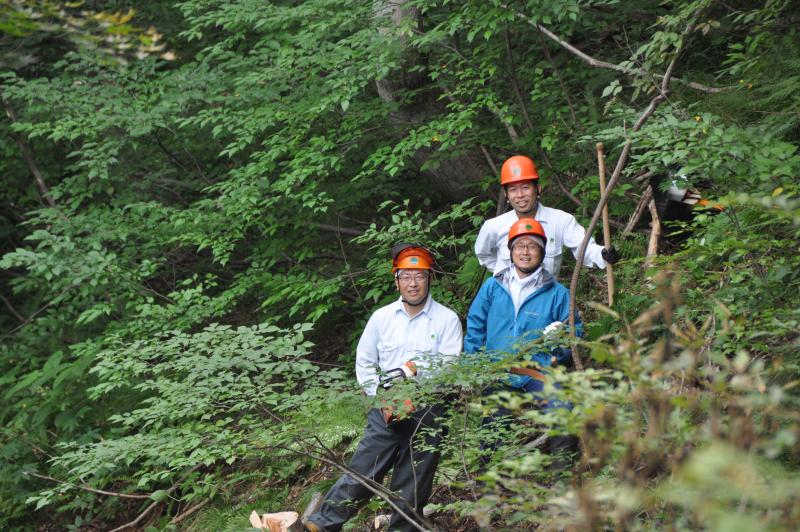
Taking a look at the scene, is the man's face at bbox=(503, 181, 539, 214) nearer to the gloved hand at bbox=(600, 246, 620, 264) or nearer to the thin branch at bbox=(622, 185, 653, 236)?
the gloved hand at bbox=(600, 246, 620, 264)

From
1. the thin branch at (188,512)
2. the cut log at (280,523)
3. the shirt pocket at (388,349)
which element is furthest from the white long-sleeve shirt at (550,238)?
the thin branch at (188,512)

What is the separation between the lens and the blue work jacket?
4.93 meters

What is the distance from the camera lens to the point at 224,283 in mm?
10359

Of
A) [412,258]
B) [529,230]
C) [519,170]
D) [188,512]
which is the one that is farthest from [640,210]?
[188,512]

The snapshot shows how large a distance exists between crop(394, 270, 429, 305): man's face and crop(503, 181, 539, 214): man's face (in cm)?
99

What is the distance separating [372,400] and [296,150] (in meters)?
3.96

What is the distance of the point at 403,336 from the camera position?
514cm

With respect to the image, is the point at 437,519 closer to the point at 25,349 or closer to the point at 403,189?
the point at 403,189

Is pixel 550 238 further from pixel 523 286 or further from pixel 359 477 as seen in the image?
pixel 359 477

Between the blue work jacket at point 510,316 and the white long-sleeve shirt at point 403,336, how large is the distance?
Result: 0.48ft

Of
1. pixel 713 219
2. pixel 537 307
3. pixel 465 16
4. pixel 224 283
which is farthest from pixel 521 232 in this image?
pixel 224 283

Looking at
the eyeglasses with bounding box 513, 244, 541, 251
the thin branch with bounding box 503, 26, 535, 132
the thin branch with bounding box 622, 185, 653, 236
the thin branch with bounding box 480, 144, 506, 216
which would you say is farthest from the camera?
the thin branch with bounding box 480, 144, 506, 216

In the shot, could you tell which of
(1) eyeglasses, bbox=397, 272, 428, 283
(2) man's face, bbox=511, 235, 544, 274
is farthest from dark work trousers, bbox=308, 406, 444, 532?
(2) man's face, bbox=511, 235, 544, 274

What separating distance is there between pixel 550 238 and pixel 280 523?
2.98 metres
